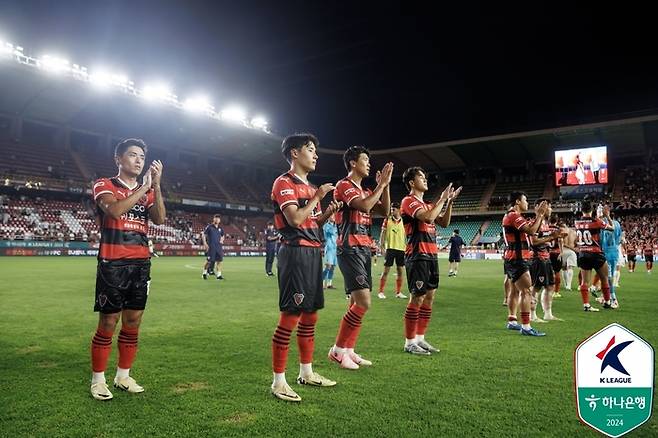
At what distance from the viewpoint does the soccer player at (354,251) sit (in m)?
5.22

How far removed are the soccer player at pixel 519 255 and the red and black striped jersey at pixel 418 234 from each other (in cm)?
205

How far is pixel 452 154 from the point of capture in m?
53.4

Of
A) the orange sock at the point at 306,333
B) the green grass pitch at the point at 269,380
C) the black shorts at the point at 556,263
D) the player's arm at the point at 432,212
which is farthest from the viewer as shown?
the black shorts at the point at 556,263

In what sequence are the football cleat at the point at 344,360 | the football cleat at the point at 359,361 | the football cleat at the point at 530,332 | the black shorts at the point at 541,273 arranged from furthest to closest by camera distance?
the black shorts at the point at 541,273, the football cleat at the point at 530,332, the football cleat at the point at 359,361, the football cleat at the point at 344,360

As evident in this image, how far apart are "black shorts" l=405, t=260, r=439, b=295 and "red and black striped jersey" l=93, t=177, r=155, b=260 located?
130 inches

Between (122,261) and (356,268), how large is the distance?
8.16 ft

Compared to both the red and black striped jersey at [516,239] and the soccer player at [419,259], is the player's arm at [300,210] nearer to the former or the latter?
the soccer player at [419,259]

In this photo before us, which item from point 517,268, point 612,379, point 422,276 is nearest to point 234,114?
point 517,268

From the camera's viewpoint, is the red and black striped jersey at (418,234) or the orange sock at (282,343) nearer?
the orange sock at (282,343)

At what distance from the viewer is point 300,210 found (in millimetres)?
3982

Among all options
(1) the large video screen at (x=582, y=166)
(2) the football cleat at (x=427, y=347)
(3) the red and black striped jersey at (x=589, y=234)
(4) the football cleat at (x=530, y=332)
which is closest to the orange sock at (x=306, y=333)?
(2) the football cleat at (x=427, y=347)

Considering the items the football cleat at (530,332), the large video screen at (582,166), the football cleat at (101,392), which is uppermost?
the large video screen at (582,166)

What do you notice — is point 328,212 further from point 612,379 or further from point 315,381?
point 612,379

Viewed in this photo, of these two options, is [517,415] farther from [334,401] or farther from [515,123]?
[515,123]
